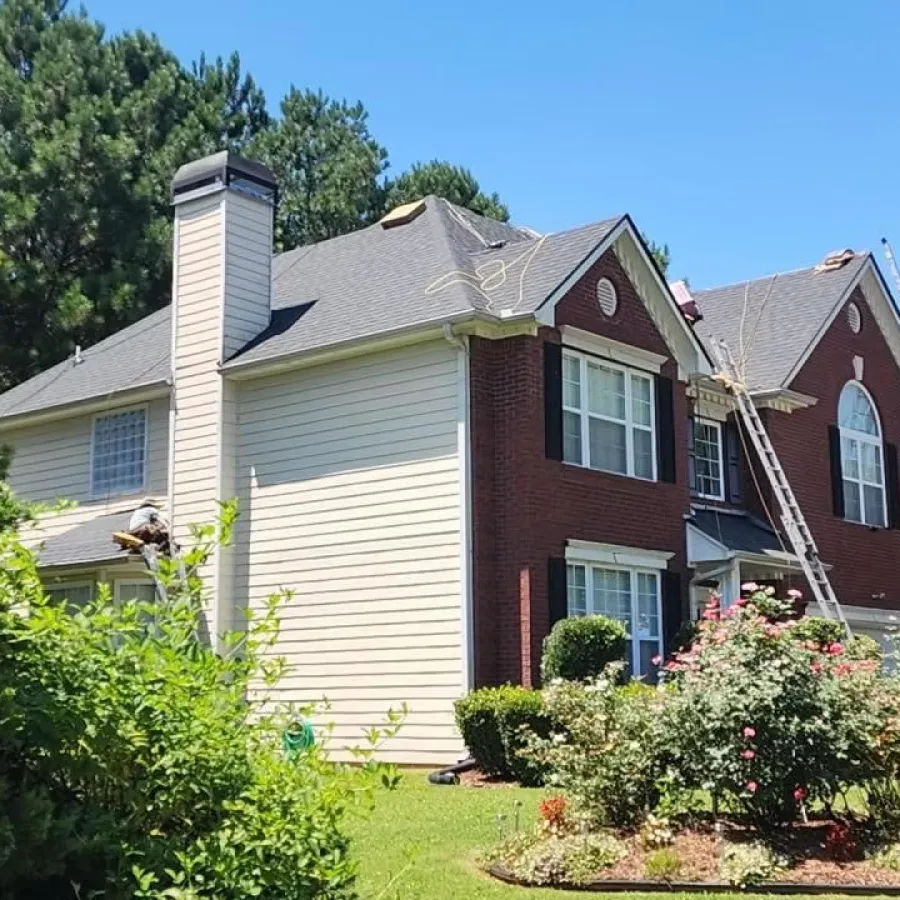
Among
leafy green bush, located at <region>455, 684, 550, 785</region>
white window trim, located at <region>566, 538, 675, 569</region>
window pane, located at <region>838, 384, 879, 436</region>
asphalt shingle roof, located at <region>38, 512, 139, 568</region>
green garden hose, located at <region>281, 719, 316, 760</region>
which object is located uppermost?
window pane, located at <region>838, 384, 879, 436</region>

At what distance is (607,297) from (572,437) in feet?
7.13

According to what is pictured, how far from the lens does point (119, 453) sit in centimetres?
2008

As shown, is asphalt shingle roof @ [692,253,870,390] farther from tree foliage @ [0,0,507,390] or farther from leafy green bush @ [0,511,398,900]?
leafy green bush @ [0,511,398,900]

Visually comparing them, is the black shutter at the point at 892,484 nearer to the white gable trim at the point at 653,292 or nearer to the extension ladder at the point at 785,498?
the extension ladder at the point at 785,498

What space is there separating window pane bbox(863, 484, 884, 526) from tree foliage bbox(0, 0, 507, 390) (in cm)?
1907

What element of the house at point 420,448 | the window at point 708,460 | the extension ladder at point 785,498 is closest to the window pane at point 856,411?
the house at point 420,448

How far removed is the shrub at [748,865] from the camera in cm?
802

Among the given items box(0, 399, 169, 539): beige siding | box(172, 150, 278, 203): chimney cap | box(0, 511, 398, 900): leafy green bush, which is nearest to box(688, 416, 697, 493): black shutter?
box(172, 150, 278, 203): chimney cap

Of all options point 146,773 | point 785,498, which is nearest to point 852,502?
point 785,498

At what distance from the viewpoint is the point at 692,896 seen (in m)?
7.84

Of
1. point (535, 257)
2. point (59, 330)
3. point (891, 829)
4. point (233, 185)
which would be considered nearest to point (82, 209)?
point (59, 330)

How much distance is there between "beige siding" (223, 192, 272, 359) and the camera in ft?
61.8

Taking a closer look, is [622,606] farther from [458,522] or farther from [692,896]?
[692,896]

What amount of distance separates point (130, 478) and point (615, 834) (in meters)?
12.6
